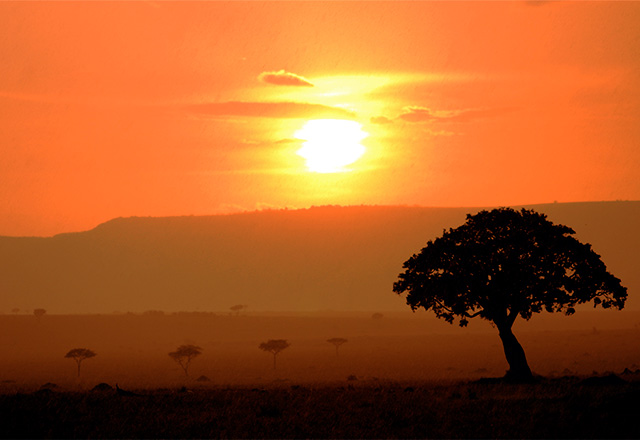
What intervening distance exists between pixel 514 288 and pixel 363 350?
11390 centimetres

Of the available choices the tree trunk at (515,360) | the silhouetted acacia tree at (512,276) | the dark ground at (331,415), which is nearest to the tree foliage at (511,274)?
the silhouetted acacia tree at (512,276)

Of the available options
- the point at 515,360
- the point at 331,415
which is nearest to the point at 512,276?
the point at 515,360

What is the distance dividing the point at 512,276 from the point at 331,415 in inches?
713

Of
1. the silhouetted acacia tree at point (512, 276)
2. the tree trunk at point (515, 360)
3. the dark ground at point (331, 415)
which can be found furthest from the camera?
the silhouetted acacia tree at point (512, 276)

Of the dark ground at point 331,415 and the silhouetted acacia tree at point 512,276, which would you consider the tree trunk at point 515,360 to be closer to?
the silhouetted acacia tree at point 512,276

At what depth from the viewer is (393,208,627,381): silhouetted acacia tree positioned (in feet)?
156

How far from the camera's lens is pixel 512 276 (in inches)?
1863

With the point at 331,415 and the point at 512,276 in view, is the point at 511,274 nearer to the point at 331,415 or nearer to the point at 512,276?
the point at 512,276

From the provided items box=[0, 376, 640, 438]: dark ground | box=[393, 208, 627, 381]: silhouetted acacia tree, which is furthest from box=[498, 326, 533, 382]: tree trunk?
box=[0, 376, 640, 438]: dark ground

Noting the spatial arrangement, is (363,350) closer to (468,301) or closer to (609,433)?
(468,301)

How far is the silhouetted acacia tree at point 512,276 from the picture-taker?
4744cm

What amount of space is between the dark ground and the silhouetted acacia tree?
8.73m

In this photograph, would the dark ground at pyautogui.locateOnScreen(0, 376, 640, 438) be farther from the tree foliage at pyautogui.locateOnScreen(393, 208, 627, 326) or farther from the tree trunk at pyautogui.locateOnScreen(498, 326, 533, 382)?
the tree foliage at pyautogui.locateOnScreen(393, 208, 627, 326)

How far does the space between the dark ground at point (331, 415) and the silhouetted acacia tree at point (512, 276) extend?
344 inches
